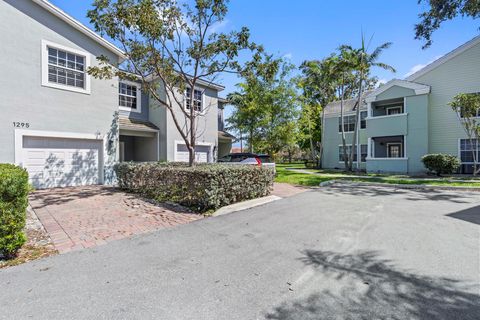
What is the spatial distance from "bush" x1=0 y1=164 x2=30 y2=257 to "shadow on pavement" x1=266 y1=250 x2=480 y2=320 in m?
4.43

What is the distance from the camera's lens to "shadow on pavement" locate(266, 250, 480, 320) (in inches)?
112

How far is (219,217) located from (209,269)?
3.20m

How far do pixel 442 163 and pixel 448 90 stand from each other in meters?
6.14

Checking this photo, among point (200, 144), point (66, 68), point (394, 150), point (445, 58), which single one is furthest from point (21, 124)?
point (394, 150)

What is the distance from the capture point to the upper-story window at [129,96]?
15.4 meters

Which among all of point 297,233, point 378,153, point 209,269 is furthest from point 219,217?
point 378,153

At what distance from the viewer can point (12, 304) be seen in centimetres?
306

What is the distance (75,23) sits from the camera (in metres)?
11.7

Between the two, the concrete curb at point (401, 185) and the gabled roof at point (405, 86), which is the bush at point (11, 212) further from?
the gabled roof at point (405, 86)

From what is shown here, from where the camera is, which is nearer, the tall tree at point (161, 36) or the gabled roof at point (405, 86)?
the tall tree at point (161, 36)

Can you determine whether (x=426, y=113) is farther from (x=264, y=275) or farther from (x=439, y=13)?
(x=264, y=275)

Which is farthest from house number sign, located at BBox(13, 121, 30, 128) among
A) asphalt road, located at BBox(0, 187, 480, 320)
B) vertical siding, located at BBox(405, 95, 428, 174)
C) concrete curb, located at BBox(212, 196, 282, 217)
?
vertical siding, located at BBox(405, 95, 428, 174)

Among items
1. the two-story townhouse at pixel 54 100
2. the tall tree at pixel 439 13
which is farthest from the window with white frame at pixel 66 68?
the tall tree at pixel 439 13

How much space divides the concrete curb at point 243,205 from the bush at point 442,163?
14296mm
